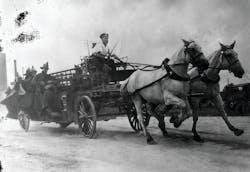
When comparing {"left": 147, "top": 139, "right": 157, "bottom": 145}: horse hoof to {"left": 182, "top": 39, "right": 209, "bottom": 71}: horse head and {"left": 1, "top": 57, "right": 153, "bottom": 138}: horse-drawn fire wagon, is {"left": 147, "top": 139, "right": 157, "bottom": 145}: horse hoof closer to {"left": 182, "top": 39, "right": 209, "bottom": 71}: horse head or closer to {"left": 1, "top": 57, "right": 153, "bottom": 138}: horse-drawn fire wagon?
{"left": 1, "top": 57, "right": 153, "bottom": 138}: horse-drawn fire wagon

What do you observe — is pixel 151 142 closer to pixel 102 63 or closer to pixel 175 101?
pixel 175 101

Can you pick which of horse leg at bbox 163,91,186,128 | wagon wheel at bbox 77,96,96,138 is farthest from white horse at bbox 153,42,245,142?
wagon wheel at bbox 77,96,96,138

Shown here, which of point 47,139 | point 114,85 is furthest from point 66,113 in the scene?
point 114,85

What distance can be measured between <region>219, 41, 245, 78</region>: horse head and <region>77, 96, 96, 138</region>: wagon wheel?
2.76m

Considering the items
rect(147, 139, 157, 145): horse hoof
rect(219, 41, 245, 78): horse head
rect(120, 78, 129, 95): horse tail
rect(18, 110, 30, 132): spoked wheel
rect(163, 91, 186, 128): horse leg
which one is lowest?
rect(147, 139, 157, 145): horse hoof

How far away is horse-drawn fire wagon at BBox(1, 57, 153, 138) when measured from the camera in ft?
23.2

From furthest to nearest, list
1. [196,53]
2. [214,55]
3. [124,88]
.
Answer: [124,88] < [214,55] < [196,53]

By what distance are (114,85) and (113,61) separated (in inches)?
21.7

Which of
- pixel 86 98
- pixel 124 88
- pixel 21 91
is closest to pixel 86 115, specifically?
pixel 86 98

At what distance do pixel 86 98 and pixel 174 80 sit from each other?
2243mm

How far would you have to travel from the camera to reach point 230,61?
18.1ft

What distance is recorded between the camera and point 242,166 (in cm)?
425

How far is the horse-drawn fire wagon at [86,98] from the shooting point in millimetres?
7070

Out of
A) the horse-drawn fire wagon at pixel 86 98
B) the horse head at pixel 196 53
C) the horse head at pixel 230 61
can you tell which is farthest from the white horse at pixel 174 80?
the horse-drawn fire wagon at pixel 86 98
